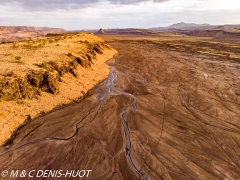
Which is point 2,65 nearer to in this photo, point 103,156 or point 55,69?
point 55,69

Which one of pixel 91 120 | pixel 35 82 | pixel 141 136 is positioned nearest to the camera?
pixel 141 136

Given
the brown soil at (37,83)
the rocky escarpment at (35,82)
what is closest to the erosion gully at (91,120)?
the brown soil at (37,83)

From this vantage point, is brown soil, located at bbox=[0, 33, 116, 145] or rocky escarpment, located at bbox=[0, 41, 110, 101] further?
rocky escarpment, located at bbox=[0, 41, 110, 101]

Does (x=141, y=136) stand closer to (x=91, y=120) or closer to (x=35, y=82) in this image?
(x=91, y=120)

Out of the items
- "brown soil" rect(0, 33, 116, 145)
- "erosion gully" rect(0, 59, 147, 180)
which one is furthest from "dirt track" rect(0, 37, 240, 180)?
"brown soil" rect(0, 33, 116, 145)

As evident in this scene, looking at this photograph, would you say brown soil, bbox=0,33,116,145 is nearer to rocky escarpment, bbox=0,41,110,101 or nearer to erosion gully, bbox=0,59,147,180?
rocky escarpment, bbox=0,41,110,101

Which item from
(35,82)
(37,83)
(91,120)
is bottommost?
(91,120)

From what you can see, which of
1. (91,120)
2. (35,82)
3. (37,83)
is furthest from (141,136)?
(35,82)

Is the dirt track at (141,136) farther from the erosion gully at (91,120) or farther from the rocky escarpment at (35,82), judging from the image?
the rocky escarpment at (35,82)

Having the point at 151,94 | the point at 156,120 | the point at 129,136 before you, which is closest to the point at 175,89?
the point at 151,94

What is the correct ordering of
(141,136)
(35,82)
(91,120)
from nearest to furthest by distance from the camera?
(141,136) < (91,120) < (35,82)
